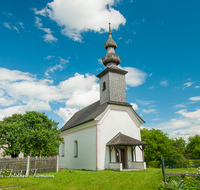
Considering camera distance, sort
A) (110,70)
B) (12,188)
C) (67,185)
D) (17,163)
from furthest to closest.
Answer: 1. (110,70)
2. (17,163)
3. (67,185)
4. (12,188)

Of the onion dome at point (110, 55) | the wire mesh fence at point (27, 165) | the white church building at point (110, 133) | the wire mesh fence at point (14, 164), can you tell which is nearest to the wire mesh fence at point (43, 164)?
the wire mesh fence at point (27, 165)

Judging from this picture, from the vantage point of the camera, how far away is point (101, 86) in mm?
24594

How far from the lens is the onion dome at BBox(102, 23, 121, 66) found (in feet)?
81.4

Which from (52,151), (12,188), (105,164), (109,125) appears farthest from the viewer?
(109,125)

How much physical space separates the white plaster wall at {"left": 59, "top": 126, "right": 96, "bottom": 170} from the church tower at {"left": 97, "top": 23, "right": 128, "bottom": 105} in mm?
4678

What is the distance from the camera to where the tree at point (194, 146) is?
163 feet

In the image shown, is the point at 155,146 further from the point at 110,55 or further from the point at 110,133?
the point at 110,55

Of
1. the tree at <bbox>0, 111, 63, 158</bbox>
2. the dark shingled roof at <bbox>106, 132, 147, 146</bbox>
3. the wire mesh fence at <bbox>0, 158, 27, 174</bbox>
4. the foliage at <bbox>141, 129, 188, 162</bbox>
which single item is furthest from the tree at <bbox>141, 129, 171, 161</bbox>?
the wire mesh fence at <bbox>0, 158, 27, 174</bbox>

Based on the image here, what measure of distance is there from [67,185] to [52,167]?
6.04m

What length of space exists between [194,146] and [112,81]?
4252cm

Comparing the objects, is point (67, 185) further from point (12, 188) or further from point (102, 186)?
point (12, 188)

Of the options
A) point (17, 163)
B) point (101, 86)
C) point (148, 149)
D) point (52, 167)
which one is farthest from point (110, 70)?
point (148, 149)

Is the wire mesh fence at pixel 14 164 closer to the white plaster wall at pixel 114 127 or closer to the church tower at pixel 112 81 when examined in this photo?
the white plaster wall at pixel 114 127

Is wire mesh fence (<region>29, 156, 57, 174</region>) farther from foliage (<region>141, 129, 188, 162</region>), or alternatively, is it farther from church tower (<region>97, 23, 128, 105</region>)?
foliage (<region>141, 129, 188, 162</region>)
